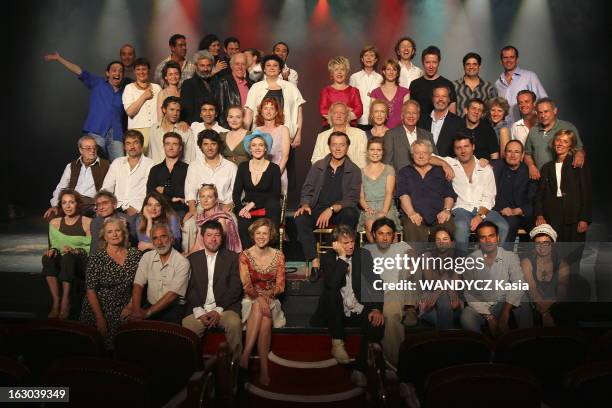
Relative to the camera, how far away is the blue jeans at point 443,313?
4391mm

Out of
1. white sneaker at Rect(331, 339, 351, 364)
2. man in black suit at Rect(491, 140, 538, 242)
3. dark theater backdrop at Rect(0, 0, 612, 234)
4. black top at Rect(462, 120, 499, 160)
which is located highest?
dark theater backdrop at Rect(0, 0, 612, 234)

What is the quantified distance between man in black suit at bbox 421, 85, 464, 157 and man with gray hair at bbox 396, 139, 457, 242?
1.52 ft

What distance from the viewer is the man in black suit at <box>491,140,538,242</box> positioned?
5.35 meters

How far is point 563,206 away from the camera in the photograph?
5.18 m

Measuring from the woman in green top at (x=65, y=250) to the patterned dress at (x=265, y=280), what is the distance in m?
1.18

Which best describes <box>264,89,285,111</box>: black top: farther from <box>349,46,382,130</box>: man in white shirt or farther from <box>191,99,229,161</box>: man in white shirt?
<box>349,46,382,130</box>: man in white shirt

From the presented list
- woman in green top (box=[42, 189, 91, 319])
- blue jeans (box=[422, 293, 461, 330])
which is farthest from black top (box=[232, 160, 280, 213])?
blue jeans (box=[422, 293, 461, 330])

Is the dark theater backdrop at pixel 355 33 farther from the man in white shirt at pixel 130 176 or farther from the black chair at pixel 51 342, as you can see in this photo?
the black chair at pixel 51 342

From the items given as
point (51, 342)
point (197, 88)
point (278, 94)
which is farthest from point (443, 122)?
point (51, 342)

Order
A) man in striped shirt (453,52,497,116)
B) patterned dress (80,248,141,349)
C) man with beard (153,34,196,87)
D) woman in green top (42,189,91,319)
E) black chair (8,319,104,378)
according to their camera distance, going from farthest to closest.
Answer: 1. man with beard (153,34,196,87)
2. man in striped shirt (453,52,497,116)
3. woman in green top (42,189,91,319)
4. patterned dress (80,248,141,349)
5. black chair (8,319,104,378)

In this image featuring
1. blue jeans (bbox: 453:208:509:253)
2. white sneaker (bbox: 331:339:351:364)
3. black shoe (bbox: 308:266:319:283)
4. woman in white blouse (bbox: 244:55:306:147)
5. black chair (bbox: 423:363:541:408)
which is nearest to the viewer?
black chair (bbox: 423:363:541:408)

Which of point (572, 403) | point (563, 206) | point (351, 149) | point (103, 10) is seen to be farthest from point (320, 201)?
point (103, 10)

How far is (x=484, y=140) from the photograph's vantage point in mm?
5637

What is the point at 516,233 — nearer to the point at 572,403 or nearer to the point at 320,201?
the point at 320,201
